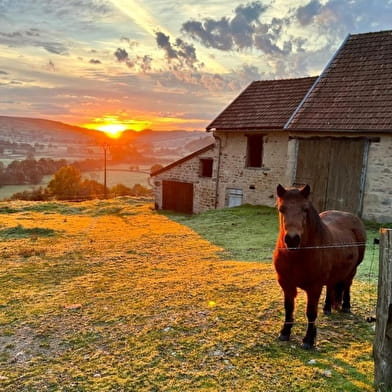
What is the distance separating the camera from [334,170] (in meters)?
16.0

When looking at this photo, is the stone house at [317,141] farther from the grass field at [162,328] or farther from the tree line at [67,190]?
the tree line at [67,190]

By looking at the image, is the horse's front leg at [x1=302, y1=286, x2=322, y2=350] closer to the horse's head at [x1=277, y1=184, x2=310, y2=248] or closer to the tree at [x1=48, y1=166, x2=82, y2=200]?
the horse's head at [x1=277, y1=184, x2=310, y2=248]

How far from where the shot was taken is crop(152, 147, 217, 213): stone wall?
2183 centimetres

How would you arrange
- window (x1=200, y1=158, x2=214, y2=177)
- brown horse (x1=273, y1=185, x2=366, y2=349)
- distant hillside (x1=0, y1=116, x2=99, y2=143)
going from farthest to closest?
distant hillside (x1=0, y1=116, x2=99, y2=143), window (x1=200, y1=158, x2=214, y2=177), brown horse (x1=273, y1=185, x2=366, y2=349)

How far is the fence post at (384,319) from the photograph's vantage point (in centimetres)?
365

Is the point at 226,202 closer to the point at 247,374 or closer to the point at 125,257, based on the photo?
the point at 125,257

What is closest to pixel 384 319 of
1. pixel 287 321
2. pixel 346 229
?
pixel 287 321

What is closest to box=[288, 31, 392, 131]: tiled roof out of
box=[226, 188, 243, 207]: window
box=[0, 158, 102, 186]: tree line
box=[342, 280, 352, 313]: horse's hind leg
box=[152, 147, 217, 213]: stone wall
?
box=[226, 188, 243, 207]: window

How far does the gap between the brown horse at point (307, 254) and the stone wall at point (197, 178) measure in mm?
16249

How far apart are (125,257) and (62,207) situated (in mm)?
16596

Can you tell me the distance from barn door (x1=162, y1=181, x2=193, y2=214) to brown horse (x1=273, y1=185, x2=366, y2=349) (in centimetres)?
1777

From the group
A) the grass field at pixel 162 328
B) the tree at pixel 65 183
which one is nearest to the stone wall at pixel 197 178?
the grass field at pixel 162 328

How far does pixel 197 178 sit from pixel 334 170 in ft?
29.7

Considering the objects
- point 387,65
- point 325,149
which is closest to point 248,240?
point 325,149
